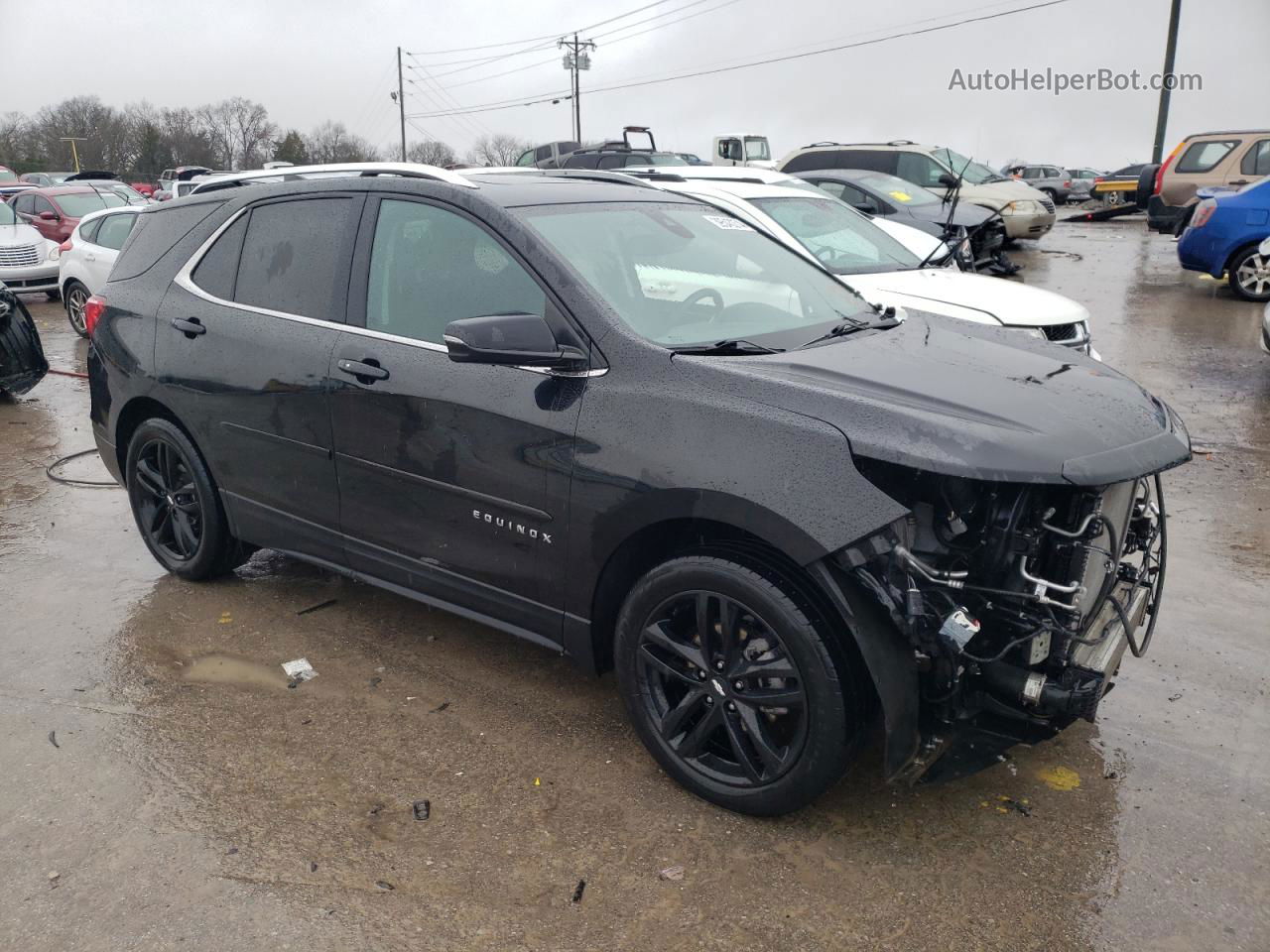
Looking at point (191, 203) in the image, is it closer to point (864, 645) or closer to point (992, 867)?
point (864, 645)

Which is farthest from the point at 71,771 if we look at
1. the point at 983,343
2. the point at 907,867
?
the point at 983,343

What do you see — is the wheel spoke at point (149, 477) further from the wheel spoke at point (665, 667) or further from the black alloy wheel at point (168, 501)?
the wheel spoke at point (665, 667)

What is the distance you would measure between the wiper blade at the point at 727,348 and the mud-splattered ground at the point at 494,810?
138cm

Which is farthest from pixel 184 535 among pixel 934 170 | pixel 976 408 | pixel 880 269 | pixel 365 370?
pixel 934 170

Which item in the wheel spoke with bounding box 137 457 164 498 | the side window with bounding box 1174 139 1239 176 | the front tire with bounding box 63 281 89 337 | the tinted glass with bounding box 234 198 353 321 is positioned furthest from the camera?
the side window with bounding box 1174 139 1239 176

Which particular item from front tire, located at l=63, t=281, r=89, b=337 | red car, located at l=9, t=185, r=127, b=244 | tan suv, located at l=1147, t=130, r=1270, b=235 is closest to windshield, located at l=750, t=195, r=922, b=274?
front tire, located at l=63, t=281, r=89, b=337

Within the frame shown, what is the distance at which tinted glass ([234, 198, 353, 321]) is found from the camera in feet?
13.4

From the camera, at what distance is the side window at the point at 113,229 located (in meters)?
12.4

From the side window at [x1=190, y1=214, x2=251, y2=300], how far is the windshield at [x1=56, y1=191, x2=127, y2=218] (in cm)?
1583

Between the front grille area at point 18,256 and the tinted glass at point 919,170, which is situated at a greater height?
the tinted glass at point 919,170

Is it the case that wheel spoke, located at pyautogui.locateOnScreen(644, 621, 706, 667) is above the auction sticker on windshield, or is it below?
below

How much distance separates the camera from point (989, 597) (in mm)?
2818

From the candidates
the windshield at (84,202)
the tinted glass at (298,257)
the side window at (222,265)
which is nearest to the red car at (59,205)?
the windshield at (84,202)

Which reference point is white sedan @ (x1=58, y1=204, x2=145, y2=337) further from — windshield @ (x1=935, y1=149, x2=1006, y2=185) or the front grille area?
windshield @ (x1=935, y1=149, x2=1006, y2=185)
